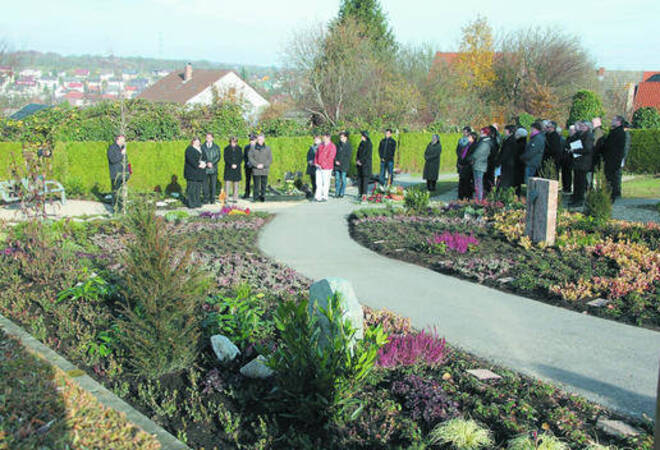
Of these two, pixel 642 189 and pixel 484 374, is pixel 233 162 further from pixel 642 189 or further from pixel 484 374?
pixel 642 189

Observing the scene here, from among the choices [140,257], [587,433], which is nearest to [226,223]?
[140,257]

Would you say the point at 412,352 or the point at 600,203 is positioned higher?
the point at 600,203

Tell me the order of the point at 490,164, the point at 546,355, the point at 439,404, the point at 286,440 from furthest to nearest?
the point at 490,164 < the point at 546,355 < the point at 439,404 < the point at 286,440

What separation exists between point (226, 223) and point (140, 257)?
7371 mm

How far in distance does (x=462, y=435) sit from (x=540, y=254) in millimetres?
5669

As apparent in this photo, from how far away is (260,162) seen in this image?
15.2 metres

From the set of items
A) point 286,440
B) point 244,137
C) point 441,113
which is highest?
point 441,113

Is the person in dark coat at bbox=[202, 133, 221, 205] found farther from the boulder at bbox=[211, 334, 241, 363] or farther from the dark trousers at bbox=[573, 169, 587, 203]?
the boulder at bbox=[211, 334, 241, 363]

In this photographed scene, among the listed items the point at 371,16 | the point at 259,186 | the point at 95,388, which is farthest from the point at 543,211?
the point at 371,16

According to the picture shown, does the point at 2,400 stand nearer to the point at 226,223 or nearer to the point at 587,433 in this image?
the point at 587,433

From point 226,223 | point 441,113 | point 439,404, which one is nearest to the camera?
point 439,404

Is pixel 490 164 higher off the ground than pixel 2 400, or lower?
higher

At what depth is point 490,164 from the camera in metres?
14.5

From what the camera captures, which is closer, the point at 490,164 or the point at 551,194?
the point at 551,194
